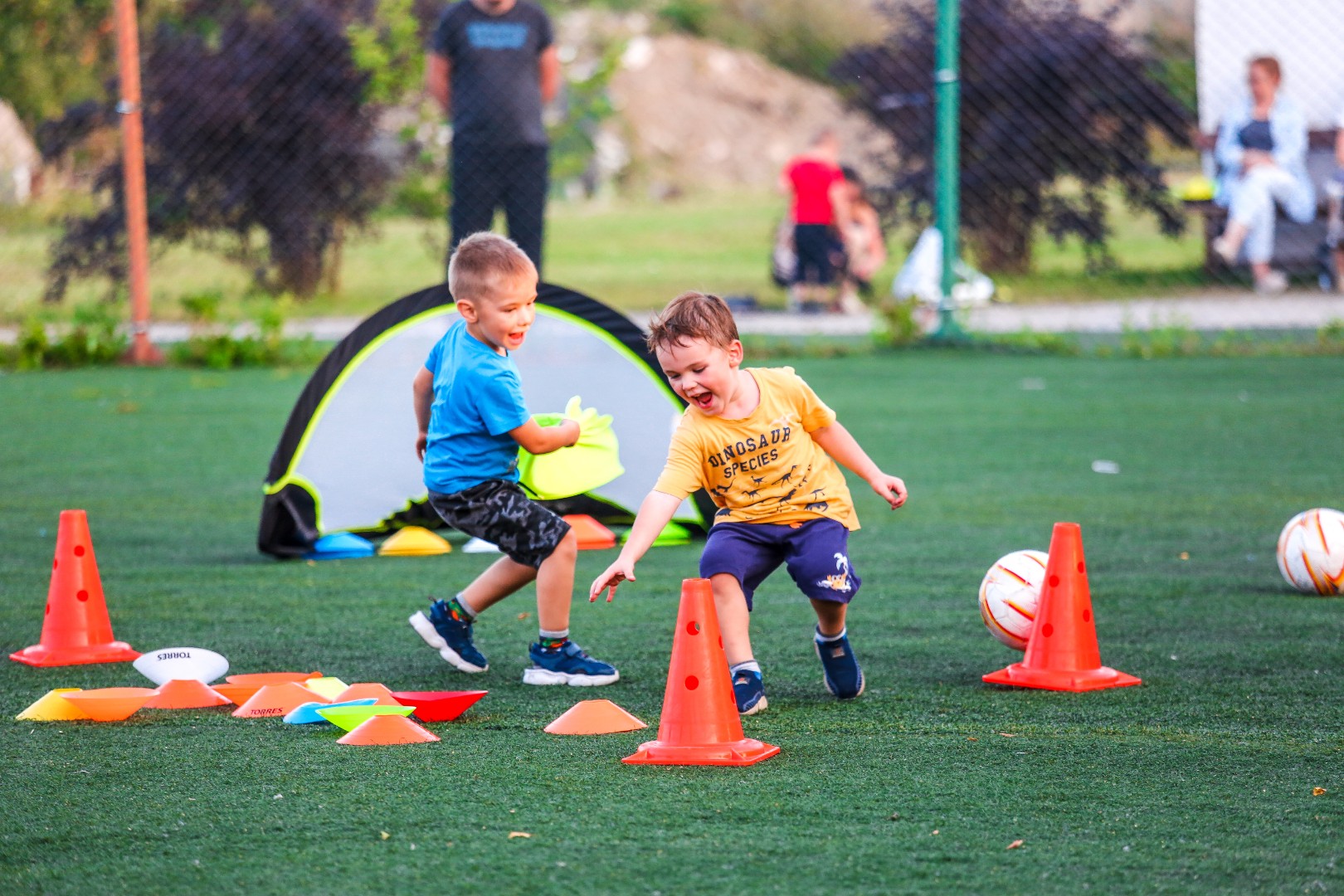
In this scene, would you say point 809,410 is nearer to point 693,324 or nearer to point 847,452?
point 847,452

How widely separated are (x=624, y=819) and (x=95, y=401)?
24.1 feet

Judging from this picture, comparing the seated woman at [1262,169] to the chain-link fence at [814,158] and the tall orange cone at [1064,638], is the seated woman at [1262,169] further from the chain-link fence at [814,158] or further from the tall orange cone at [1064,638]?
the tall orange cone at [1064,638]

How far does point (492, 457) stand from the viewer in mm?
3910

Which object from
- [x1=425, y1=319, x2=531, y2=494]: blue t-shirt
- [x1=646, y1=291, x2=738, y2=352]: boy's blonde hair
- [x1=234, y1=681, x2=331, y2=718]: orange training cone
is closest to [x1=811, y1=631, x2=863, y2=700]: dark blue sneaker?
[x1=646, y1=291, x2=738, y2=352]: boy's blonde hair

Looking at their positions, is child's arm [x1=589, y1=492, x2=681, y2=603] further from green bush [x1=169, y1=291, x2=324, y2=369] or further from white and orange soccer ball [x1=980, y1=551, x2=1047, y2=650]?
green bush [x1=169, y1=291, x2=324, y2=369]

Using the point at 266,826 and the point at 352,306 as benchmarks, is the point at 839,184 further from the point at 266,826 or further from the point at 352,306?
the point at 266,826

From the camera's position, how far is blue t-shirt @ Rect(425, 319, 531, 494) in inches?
150

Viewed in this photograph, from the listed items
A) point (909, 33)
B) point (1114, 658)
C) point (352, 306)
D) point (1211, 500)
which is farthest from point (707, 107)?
point (1114, 658)

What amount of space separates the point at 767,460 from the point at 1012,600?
2.57ft

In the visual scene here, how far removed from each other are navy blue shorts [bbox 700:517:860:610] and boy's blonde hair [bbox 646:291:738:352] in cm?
44

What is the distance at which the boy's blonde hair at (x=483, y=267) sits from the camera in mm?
3809

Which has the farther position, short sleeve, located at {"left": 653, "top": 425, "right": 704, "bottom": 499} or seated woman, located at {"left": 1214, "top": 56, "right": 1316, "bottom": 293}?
seated woman, located at {"left": 1214, "top": 56, "right": 1316, "bottom": 293}

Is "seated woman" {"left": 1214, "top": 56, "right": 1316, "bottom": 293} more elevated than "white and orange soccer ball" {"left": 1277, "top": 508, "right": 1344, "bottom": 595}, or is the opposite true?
"seated woman" {"left": 1214, "top": 56, "right": 1316, "bottom": 293}

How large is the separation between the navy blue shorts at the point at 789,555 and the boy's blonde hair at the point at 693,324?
44 centimetres
